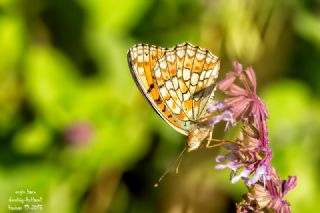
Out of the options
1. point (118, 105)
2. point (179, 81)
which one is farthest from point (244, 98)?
point (118, 105)

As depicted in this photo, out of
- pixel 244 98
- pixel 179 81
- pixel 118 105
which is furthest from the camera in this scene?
pixel 118 105

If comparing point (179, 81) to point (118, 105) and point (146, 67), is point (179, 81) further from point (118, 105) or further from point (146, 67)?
point (118, 105)

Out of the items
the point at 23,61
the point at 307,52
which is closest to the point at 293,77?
the point at 307,52

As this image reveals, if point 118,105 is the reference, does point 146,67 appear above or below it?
above

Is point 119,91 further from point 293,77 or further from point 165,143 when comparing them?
point 293,77

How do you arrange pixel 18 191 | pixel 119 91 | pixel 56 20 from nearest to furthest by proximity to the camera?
pixel 18 191 < pixel 119 91 < pixel 56 20

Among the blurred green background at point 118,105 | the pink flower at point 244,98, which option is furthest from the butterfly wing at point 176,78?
the blurred green background at point 118,105

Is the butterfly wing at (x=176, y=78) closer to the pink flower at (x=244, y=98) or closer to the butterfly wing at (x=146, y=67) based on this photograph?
the butterfly wing at (x=146, y=67)
